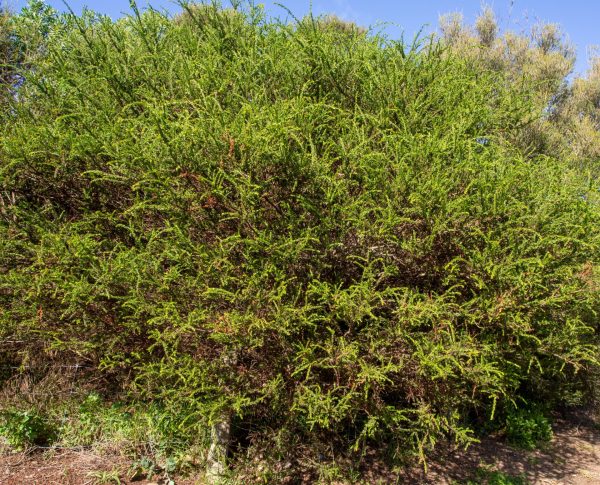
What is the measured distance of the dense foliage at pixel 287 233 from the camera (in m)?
3.86

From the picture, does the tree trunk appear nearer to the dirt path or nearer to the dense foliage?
the dirt path

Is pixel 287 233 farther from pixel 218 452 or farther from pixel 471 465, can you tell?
pixel 471 465

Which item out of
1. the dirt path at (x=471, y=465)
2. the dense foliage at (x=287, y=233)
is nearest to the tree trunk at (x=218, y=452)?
the dirt path at (x=471, y=465)

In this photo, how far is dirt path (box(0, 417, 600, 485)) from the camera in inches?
177

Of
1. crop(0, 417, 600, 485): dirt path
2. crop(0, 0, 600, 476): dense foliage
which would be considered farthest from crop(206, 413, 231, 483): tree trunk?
crop(0, 0, 600, 476): dense foliage

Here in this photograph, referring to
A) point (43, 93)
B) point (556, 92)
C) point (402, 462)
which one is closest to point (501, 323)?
point (402, 462)

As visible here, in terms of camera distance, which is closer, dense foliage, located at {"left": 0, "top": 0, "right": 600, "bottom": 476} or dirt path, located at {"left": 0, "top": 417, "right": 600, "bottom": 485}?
dense foliage, located at {"left": 0, "top": 0, "right": 600, "bottom": 476}

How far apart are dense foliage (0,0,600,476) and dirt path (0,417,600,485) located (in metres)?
0.92

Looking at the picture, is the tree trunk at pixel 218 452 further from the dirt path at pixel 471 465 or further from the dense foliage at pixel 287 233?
the dense foliage at pixel 287 233

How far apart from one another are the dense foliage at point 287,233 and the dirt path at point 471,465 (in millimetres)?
917

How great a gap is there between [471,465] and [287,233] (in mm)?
3579

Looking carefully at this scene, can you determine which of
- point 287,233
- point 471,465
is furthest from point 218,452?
point 471,465

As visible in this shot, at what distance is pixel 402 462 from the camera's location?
4930 mm

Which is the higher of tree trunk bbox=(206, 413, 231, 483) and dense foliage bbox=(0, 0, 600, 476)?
dense foliage bbox=(0, 0, 600, 476)
